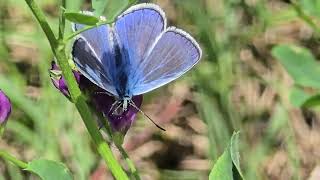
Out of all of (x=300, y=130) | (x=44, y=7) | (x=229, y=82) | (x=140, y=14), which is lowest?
(x=300, y=130)

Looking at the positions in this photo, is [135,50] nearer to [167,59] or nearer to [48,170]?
[167,59]

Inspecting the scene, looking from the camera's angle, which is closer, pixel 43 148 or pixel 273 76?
pixel 43 148

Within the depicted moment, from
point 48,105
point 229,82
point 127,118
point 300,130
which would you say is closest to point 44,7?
point 48,105

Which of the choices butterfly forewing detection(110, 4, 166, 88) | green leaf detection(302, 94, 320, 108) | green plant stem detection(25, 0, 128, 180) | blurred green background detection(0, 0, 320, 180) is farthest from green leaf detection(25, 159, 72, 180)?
blurred green background detection(0, 0, 320, 180)

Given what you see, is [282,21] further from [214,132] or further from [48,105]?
[48,105]

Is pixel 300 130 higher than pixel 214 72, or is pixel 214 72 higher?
pixel 214 72

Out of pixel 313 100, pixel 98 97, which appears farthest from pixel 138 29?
pixel 313 100

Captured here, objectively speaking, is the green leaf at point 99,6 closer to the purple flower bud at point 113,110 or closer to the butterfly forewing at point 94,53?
the butterfly forewing at point 94,53
